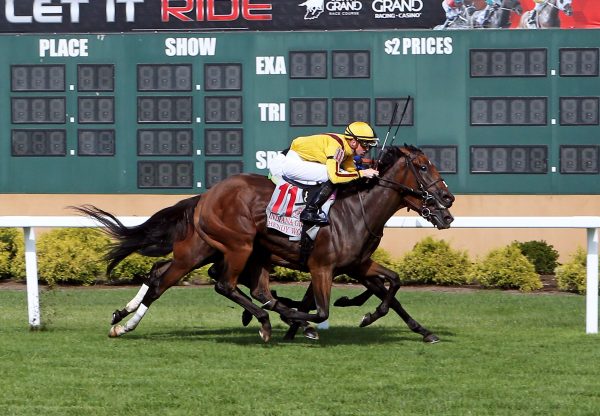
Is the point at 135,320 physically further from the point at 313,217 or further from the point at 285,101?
the point at 285,101

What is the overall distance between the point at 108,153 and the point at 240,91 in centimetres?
184

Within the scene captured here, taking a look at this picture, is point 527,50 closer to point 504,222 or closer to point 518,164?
point 518,164

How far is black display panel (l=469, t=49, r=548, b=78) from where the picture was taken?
50.4 feet

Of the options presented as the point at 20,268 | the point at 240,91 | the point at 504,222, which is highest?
the point at 240,91

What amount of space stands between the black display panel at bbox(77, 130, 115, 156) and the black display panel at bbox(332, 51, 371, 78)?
2927mm

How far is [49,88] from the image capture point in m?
15.8

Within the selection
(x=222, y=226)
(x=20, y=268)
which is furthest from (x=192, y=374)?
(x=20, y=268)

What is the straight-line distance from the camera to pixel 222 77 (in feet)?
51.4

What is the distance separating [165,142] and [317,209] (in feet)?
23.5

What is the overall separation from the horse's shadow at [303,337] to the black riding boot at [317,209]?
877mm

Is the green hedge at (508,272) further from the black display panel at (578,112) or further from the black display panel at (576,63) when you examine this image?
the black display panel at (576,63)

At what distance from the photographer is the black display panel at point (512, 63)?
15.4 metres

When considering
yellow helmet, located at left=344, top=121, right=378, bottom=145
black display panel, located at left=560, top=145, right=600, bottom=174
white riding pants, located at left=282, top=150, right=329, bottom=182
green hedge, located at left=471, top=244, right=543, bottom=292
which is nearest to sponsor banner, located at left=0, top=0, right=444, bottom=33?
black display panel, located at left=560, top=145, right=600, bottom=174

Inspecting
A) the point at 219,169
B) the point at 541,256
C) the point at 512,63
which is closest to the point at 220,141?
the point at 219,169
